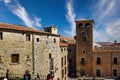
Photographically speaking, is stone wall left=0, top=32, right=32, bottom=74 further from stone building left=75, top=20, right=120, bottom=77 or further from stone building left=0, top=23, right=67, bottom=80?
stone building left=75, top=20, right=120, bottom=77

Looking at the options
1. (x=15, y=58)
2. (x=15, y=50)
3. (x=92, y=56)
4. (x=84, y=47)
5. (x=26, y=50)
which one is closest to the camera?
(x=15, y=50)

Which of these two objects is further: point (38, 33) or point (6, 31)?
point (38, 33)

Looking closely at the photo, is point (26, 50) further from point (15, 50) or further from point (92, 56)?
point (92, 56)

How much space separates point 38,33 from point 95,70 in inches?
814

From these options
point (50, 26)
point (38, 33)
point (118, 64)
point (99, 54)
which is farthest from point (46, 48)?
point (118, 64)

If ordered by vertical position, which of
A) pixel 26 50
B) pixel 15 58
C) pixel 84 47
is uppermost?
pixel 84 47

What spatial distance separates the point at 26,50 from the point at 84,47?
816 inches

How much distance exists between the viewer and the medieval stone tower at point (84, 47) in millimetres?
43812

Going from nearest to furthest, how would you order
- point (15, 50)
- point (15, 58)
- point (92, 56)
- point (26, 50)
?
1. point (15, 50)
2. point (15, 58)
3. point (26, 50)
4. point (92, 56)

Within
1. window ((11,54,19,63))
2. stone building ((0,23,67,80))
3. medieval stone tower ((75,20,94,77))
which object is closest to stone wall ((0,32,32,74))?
stone building ((0,23,67,80))

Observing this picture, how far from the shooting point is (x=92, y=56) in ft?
144

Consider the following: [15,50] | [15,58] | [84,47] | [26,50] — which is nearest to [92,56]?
[84,47]

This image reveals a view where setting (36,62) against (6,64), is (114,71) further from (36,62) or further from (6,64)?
(6,64)

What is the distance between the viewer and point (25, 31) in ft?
86.3
